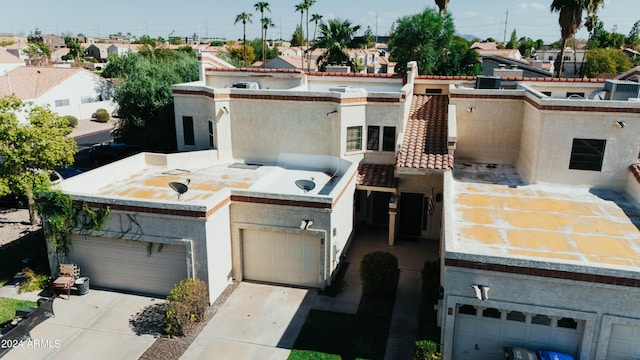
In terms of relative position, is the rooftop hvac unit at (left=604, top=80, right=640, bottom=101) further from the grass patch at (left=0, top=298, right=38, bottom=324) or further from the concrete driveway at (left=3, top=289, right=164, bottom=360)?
the grass patch at (left=0, top=298, right=38, bottom=324)

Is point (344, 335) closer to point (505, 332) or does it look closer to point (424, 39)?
point (505, 332)

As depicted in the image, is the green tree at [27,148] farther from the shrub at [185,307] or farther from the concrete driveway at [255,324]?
the concrete driveway at [255,324]

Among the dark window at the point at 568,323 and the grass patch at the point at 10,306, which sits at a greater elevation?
the dark window at the point at 568,323

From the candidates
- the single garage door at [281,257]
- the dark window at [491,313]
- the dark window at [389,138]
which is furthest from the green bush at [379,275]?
the dark window at [389,138]

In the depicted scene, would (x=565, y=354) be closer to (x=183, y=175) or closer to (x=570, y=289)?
(x=570, y=289)

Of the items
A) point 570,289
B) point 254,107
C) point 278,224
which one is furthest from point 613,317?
point 254,107
